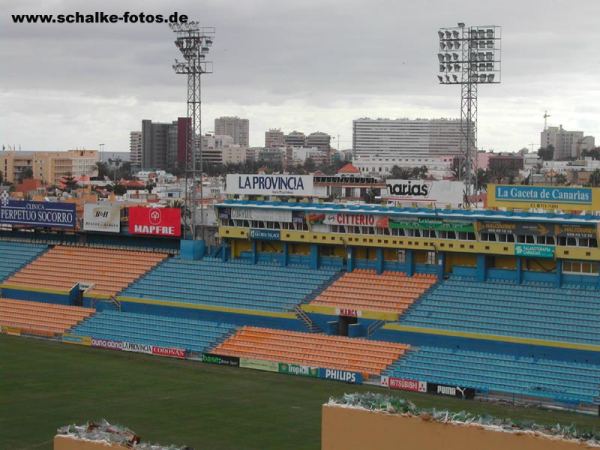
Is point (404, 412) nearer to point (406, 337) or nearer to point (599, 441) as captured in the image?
point (599, 441)

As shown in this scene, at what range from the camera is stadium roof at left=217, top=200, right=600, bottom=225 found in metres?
54.5

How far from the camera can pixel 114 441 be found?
77.9 ft

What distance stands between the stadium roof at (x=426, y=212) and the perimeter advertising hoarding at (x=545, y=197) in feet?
1.94

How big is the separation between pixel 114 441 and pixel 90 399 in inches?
990

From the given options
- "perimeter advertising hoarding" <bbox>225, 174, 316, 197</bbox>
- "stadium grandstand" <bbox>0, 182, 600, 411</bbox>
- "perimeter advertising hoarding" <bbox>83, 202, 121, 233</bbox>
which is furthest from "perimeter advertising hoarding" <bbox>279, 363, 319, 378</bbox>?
"perimeter advertising hoarding" <bbox>83, 202, 121, 233</bbox>

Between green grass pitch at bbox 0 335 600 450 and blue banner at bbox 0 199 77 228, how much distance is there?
17283 millimetres

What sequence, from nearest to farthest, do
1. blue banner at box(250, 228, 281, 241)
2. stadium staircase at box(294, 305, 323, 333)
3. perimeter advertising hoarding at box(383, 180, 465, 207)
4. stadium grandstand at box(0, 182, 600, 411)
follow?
stadium grandstand at box(0, 182, 600, 411) → stadium staircase at box(294, 305, 323, 333) → perimeter advertising hoarding at box(383, 180, 465, 207) → blue banner at box(250, 228, 281, 241)

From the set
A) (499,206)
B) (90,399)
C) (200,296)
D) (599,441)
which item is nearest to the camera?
(599,441)

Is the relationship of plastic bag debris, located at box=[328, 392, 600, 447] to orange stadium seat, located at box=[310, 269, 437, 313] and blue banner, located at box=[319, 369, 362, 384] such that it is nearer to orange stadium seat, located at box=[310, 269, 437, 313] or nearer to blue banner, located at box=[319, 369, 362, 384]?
blue banner, located at box=[319, 369, 362, 384]

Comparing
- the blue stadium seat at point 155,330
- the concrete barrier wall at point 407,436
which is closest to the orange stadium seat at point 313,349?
the blue stadium seat at point 155,330

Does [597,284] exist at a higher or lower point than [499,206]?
lower

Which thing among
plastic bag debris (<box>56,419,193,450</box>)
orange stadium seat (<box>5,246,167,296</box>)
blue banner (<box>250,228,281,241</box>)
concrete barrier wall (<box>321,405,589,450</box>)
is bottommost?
orange stadium seat (<box>5,246,167,296</box>)

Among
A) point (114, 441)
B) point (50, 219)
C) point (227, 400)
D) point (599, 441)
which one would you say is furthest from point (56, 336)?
point (599, 441)

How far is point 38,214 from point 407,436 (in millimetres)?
56788
